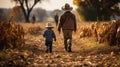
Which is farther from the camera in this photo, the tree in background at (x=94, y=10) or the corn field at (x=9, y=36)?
the tree in background at (x=94, y=10)

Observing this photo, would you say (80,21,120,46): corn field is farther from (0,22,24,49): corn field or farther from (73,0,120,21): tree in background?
(73,0,120,21): tree in background

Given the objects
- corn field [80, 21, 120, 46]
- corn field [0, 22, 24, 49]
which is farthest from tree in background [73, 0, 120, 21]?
corn field [0, 22, 24, 49]

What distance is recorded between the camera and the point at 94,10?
6056cm

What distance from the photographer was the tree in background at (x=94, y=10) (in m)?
57.5

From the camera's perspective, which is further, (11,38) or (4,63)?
(11,38)

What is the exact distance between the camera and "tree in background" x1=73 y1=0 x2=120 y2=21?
189 feet

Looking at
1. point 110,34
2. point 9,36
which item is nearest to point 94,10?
point 110,34

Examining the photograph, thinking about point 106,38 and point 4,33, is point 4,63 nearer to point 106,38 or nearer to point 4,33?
point 4,33

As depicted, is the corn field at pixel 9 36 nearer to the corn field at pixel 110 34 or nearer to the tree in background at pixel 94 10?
the corn field at pixel 110 34

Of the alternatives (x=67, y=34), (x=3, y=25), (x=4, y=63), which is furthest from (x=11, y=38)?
(x=4, y=63)

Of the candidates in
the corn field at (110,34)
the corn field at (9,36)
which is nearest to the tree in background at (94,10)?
the corn field at (110,34)

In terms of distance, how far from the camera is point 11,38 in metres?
16.0

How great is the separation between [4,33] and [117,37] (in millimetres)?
4661

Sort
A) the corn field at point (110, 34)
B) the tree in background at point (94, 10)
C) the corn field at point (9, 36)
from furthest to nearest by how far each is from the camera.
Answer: the tree in background at point (94, 10) < the corn field at point (110, 34) < the corn field at point (9, 36)
